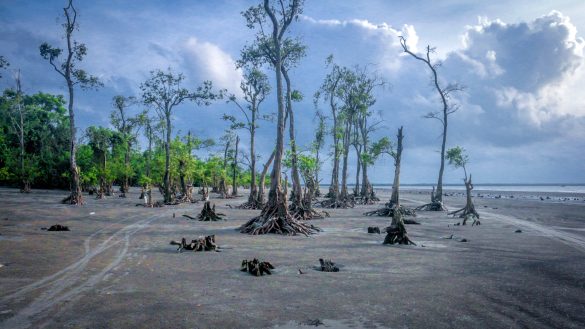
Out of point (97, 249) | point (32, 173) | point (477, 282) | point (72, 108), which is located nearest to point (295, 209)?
point (97, 249)

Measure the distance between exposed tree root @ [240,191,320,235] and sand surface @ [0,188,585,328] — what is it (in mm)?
2643

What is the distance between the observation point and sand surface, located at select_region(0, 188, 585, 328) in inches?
261

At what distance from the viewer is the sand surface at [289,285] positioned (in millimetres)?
6617

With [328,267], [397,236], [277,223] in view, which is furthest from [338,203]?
[328,267]

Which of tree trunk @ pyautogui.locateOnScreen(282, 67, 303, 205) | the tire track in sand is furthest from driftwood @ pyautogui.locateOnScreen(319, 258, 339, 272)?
tree trunk @ pyautogui.locateOnScreen(282, 67, 303, 205)

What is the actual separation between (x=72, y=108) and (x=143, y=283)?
35.0 m

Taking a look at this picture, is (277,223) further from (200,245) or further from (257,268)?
(257,268)

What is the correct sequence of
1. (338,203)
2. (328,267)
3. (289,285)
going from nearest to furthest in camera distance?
(289,285) < (328,267) < (338,203)

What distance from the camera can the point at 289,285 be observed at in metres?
8.89

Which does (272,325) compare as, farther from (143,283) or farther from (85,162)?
(85,162)

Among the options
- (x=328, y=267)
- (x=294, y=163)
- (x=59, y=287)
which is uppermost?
(x=294, y=163)

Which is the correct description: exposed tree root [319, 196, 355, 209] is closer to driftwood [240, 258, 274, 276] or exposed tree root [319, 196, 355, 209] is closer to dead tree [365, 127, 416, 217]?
dead tree [365, 127, 416, 217]

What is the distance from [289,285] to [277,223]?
1032cm

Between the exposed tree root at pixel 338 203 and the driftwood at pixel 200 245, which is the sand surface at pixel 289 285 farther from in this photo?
the exposed tree root at pixel 338 203
